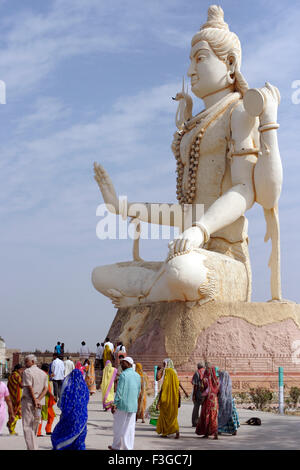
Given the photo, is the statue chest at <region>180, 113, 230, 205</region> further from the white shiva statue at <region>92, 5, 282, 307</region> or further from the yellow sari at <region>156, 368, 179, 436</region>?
the yellow sari at <region>156, 368, 179, 436</region>

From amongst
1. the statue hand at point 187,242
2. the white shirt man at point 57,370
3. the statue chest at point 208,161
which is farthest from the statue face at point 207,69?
the white shirt man at point 57,370

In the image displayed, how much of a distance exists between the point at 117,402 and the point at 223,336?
653 centimetres

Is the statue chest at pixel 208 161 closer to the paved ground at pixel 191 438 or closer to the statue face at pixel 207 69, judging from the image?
the statue face at pixel 207 69

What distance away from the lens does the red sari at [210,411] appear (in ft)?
28.2

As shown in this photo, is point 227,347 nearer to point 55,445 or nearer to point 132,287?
point 132,287

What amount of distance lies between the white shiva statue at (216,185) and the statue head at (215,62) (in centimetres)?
2

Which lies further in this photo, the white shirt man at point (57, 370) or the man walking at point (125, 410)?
the white shirt man at point (57, 370)

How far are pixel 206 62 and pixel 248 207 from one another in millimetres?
3384

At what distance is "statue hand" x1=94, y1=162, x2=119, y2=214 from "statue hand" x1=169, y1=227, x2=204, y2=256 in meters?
2.70

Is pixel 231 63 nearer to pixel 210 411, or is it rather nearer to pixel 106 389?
pixel 106 389

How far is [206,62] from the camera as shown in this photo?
15188 millimetres

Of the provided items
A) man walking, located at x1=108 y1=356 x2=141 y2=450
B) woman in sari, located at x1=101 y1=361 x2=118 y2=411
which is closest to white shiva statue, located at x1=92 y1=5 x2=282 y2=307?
woman in sari, located at x1=101 y1=361 x2=118 y2=411

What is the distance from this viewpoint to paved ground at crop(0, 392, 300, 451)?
7797 mm

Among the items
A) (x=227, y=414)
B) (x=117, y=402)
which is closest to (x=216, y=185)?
(x=227, y=414)
